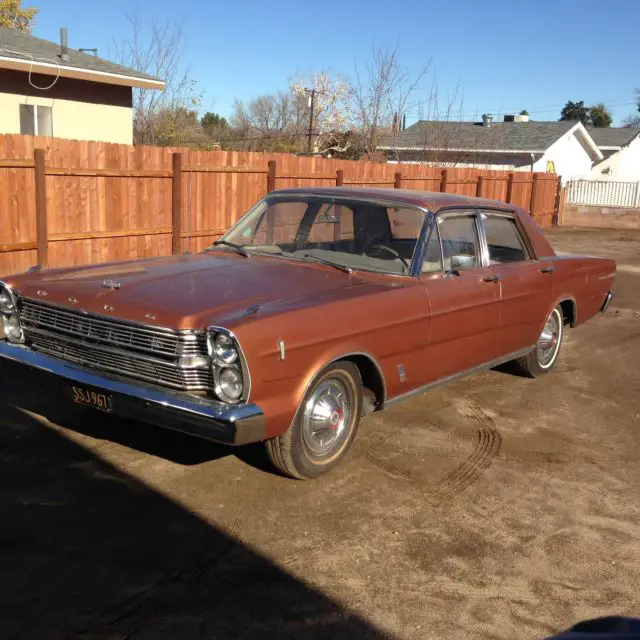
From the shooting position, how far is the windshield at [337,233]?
5.32 meters

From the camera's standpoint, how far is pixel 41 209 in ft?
31.6

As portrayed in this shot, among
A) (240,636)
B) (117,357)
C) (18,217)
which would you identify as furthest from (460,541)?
(18,217)

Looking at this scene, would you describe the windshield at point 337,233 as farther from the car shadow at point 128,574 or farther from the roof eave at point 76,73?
the roof eave at point 76,73

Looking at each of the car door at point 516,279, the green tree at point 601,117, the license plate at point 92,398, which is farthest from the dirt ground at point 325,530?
the green tree at point 601,117

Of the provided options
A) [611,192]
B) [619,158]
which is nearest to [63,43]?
[611,192]

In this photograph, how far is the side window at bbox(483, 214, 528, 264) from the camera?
608 cm

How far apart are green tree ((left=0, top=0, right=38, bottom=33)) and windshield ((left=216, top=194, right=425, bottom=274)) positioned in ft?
80.5

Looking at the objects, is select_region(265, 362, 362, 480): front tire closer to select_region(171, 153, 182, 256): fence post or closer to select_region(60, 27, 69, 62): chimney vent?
select_region(171, 153, 182, 256): fence post

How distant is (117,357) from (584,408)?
13.1ft

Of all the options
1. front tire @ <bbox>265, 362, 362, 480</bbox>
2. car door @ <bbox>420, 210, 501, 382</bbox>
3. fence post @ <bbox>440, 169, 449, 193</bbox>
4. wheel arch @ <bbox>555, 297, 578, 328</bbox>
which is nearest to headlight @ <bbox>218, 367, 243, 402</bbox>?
front tire @ <bbox>265, 362, 362, 480</bbox>

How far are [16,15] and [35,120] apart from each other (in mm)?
15686

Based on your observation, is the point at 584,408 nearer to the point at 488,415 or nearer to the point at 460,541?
the point at 488,415

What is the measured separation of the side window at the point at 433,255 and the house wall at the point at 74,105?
1146 cm

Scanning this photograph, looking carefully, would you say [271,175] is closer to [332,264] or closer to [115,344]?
[332,264]
